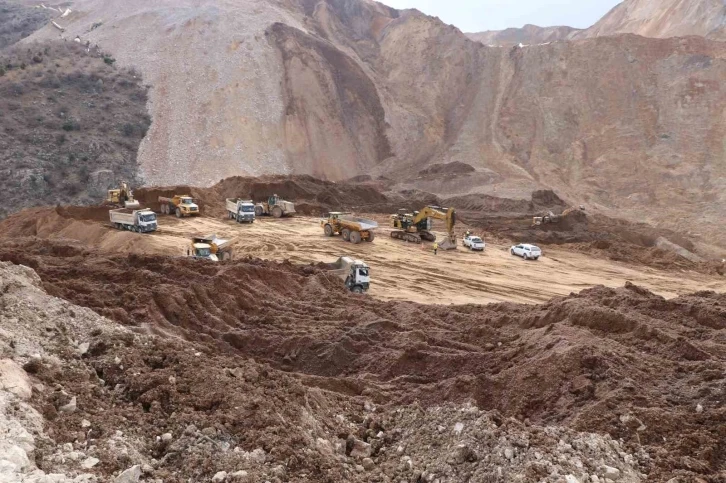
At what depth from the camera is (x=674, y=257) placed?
92.8 ft

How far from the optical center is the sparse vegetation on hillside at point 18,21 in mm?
67312

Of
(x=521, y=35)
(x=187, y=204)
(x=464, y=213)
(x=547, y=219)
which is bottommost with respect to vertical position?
(x=187, y=204)

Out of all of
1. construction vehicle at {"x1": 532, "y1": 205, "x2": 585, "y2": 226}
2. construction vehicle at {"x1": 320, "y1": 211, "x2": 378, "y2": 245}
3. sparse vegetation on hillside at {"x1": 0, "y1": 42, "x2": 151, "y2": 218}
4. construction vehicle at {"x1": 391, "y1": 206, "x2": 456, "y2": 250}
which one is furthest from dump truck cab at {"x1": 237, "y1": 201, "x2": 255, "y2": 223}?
construction vehicle at {"x1": 532, "y1": 205, "x2": 585, "y2": 226}

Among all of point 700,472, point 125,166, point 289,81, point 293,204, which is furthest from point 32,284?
point 289,81

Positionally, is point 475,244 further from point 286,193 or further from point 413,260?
point 286,193

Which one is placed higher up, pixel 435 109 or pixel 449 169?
pixel 435 109

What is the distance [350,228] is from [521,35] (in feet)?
264

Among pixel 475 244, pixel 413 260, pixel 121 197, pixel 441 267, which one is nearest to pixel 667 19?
pixel 475 244

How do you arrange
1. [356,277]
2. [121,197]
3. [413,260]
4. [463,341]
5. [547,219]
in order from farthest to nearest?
1. [547,219]
2. [121,197]
3. [413,260]
4. [356,277]
5. [463,341]

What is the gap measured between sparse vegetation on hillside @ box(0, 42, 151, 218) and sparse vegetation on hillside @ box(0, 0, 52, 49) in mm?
17014

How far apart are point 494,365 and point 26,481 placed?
8516 millimetres

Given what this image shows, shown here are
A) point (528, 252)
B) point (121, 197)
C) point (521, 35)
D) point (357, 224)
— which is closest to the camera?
point (528, 252)

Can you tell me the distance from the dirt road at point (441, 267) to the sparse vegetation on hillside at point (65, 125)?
10677mm

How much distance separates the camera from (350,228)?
28.7m
